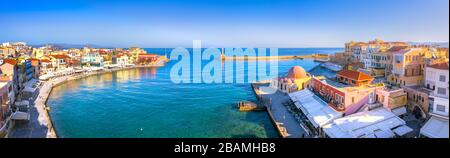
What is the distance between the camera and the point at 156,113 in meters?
7.90

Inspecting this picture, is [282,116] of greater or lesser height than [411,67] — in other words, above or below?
below

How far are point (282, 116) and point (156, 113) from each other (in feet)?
10.4

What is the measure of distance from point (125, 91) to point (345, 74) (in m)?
7.75

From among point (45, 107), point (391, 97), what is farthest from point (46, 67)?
point (391, 97)

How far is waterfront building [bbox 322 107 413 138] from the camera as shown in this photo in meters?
4.88

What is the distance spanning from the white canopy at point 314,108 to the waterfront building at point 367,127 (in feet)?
1.17

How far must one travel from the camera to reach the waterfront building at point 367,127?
4.88 m

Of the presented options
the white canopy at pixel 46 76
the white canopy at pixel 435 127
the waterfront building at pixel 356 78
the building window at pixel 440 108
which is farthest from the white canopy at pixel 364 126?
the white canopy at pixel 46 76

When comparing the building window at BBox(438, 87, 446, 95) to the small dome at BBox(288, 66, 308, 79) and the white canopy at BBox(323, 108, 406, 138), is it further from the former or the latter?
the small dome at BBox(288, 66, 308, 79)

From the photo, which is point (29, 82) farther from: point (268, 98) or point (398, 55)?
point (398, 55)

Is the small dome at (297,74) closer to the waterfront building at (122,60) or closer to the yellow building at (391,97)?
the yellow building at (391,97)

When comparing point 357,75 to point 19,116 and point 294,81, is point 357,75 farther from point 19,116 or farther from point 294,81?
point 19,116

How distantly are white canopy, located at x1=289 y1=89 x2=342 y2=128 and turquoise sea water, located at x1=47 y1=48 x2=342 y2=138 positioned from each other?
821 mm
